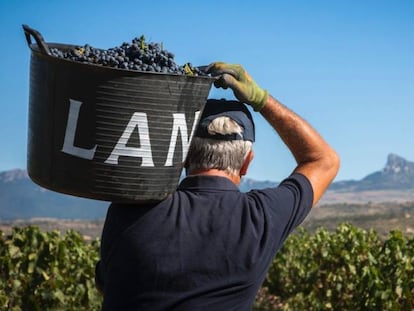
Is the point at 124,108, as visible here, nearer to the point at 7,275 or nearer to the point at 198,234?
the point at 198,234

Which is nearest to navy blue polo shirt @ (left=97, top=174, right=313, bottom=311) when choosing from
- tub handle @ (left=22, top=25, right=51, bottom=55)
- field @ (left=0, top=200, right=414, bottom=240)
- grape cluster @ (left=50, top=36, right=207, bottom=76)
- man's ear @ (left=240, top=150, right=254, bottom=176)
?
man's ear @ (left=240, top=150, right=254, bottom=176)

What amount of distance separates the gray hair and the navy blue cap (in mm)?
13

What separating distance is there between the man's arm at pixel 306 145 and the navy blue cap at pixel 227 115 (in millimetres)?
158

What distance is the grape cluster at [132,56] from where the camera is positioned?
2.87 metres

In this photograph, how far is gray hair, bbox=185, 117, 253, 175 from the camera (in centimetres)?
325

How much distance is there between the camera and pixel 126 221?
10.4 ft

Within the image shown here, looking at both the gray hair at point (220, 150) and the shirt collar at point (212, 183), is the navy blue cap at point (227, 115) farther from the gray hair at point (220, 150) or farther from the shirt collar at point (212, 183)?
the shirt collar at point (212, 183)

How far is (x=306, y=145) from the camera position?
11.6 ft

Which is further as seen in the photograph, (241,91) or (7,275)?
(7,275)

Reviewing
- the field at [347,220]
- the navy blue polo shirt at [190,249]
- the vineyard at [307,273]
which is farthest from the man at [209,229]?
the field at [347,220]

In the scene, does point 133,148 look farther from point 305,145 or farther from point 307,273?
point 307,273

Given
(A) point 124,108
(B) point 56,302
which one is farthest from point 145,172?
(B) point 56,302

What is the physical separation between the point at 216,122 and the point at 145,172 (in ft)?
1.46

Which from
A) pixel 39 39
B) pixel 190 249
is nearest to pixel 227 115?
pixel 190 249
